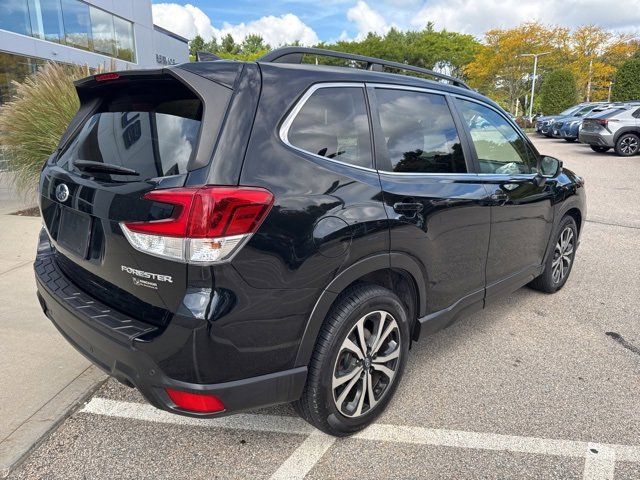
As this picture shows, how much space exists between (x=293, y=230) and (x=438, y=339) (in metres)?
2.10

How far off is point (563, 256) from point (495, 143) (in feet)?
5.39

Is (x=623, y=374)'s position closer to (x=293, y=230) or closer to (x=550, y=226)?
(x=550, y=226)

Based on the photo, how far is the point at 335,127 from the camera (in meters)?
2.37

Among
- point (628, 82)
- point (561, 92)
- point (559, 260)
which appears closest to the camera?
point (559, 260)

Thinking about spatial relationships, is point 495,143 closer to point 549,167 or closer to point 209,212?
point 549,167

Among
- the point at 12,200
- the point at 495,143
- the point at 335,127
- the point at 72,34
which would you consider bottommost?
the point at 12,200

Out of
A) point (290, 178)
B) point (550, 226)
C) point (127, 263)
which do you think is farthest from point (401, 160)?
point (550, 226)

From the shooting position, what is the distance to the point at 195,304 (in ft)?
6.21

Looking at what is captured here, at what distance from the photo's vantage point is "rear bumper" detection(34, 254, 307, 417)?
78.3 inches

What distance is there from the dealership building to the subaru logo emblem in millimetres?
11852

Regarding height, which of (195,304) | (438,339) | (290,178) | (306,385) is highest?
(290,178)

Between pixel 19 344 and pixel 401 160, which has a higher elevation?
pixel 401 160

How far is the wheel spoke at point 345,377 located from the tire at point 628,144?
17467mm

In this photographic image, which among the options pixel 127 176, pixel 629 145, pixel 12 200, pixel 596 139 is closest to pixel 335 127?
pixel 127 176
